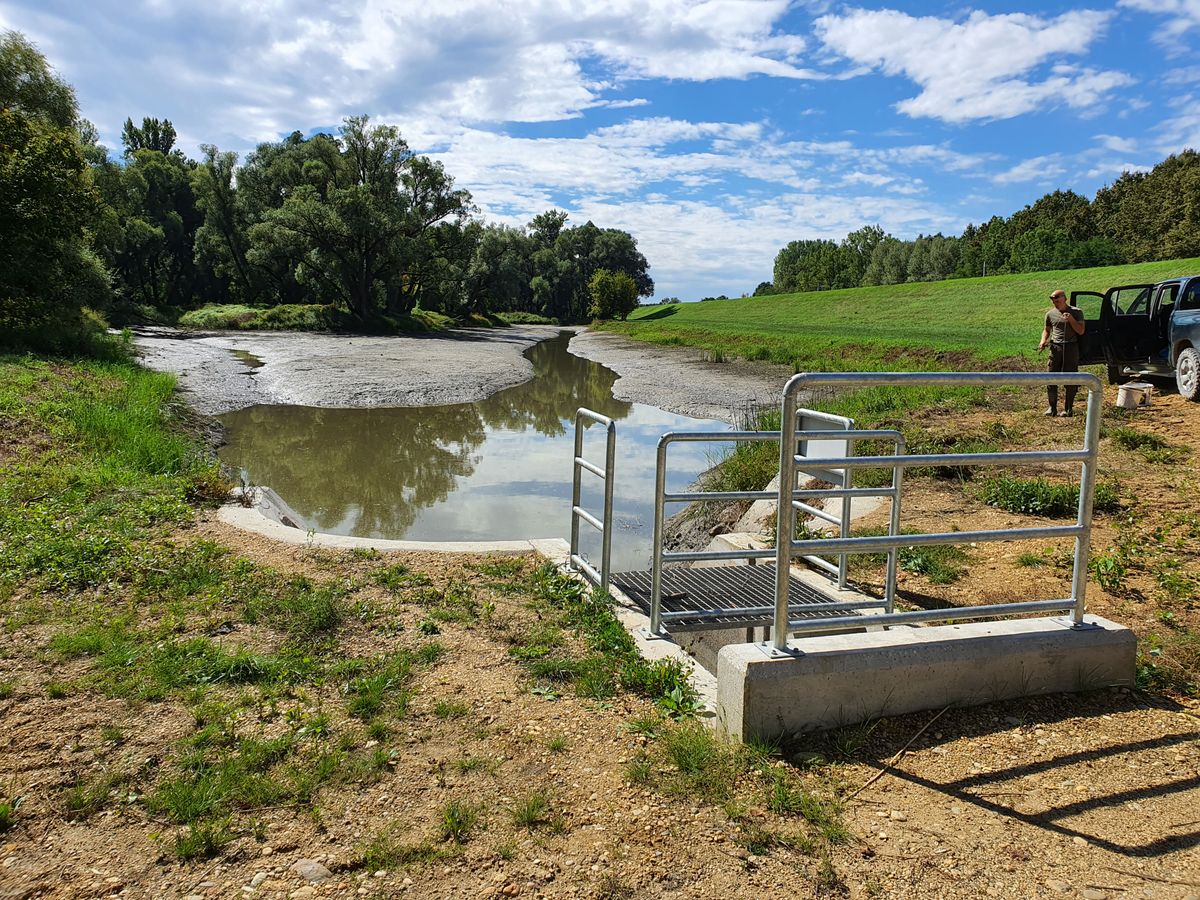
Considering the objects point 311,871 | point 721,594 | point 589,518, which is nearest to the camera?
point 311,871

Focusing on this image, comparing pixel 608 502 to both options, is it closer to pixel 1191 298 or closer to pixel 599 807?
pixel 599 807

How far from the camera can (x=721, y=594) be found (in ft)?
19.8

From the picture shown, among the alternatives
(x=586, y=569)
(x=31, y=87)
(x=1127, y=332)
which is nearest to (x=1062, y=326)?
(x=1127, y=332)

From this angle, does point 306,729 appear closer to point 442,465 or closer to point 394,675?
point 394,675

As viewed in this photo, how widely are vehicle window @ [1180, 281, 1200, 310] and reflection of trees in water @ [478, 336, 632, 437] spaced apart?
37.2 ft

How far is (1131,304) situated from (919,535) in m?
13.6

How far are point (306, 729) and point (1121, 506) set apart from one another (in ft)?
23.3

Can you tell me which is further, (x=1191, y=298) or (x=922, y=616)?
(x=1191, y=298)

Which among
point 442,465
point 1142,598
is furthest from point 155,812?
point 442,465

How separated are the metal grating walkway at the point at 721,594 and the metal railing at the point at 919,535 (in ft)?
4.90

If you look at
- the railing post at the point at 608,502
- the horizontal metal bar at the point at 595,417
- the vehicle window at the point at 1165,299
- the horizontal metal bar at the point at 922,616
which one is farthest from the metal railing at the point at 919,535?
the vehicle window at the point at 1165,299

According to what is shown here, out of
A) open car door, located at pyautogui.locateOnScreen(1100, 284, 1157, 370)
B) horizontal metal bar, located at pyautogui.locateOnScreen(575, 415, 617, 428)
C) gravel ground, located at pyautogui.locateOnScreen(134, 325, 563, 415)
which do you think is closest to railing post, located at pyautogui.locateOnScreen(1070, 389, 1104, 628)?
horizontal metal bar, located at pyautogui.locateOnScreen(575, 415, 617, 428)

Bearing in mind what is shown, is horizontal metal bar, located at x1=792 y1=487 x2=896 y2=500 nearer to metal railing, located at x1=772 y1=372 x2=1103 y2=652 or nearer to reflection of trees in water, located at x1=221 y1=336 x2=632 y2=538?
metal railing, located at x1=772 y1=372 x2=1103 y2=652

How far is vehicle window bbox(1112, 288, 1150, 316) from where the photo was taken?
14.2m
